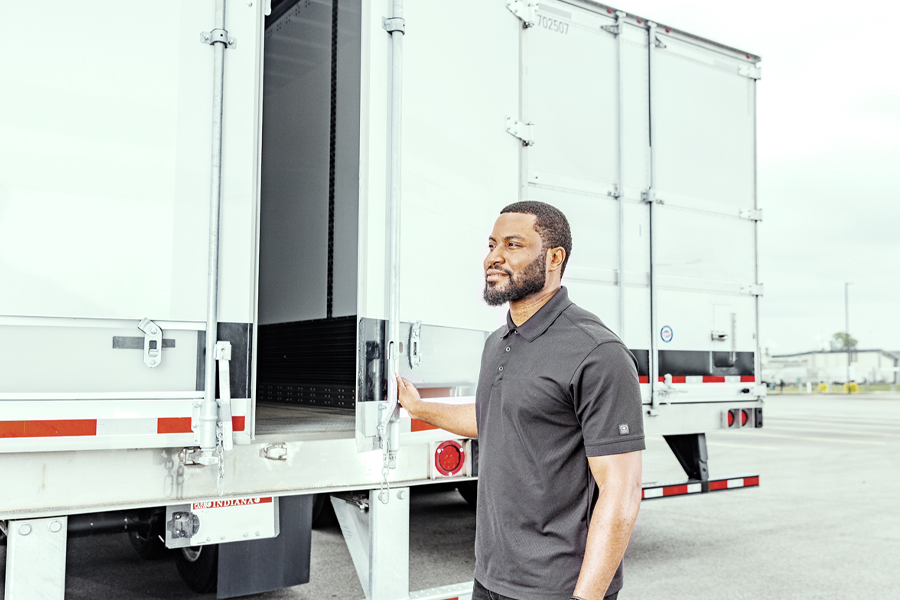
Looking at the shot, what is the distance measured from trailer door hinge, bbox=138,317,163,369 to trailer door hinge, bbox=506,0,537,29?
2209 mm

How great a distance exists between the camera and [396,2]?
A: 311cm

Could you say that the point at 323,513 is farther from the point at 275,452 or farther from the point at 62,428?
the point at 62,428

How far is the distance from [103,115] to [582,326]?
1681 mm

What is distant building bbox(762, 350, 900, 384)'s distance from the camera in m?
48.3

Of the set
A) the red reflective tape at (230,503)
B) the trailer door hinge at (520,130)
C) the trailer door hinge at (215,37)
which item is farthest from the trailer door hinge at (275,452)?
the trailer door hinge at (520,130)

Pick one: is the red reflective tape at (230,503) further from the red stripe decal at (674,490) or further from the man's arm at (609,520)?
the red stripe decal at (674,490)

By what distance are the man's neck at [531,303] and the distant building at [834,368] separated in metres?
Result: 31.5

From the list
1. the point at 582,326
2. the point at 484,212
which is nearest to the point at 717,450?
the point at 484,212

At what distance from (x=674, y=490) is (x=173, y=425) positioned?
12.9 feet

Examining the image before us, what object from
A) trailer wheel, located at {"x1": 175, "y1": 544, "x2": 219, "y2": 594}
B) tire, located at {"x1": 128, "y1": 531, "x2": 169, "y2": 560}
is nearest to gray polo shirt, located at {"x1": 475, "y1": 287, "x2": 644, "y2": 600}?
trailer wheel, located at {"x1": 175, "y1": 544, "x2": 219, "y2": 594}

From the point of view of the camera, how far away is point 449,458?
3.40m

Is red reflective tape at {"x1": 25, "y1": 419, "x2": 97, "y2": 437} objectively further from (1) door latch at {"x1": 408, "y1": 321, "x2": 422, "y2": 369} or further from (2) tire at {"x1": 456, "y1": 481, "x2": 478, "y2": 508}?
(2) tire at {"x1": 456, "y1": 481, "x2": 478, "y2": 508}

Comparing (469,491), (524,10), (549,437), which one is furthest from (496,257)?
(469,491)

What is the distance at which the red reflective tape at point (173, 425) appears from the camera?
260cm
